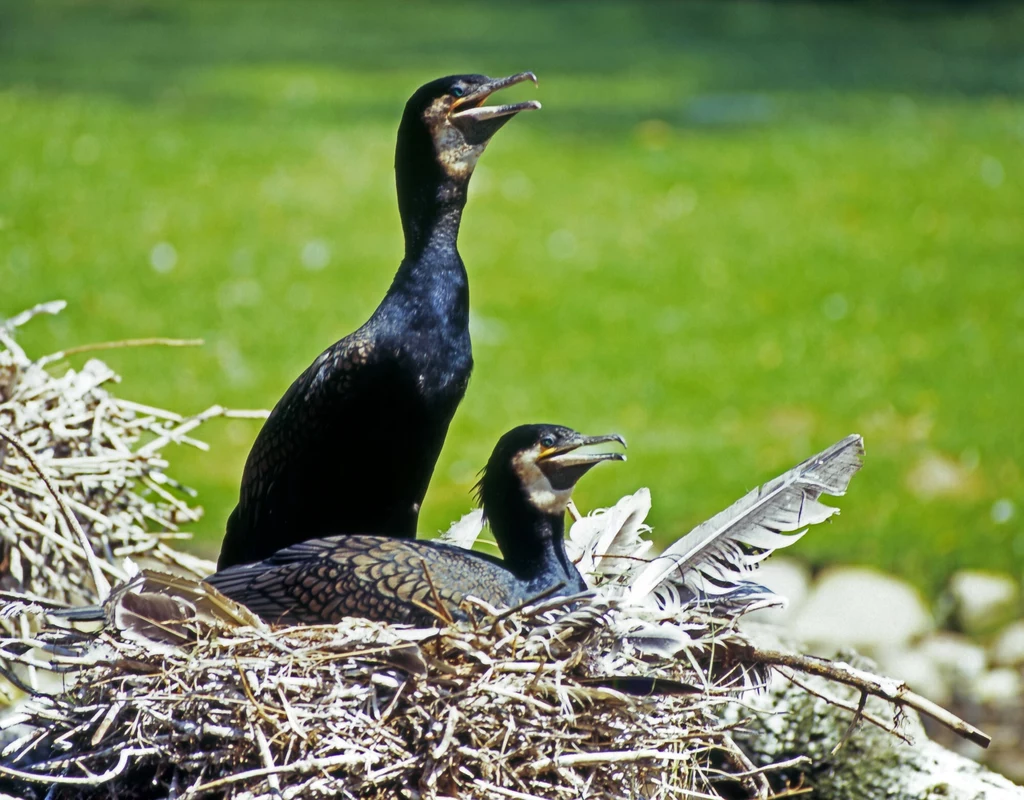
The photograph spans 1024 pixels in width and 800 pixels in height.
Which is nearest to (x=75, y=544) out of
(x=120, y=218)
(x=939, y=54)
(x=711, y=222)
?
(x=120, y=218)

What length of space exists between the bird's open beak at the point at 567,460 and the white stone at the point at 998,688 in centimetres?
317

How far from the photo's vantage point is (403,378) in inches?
137

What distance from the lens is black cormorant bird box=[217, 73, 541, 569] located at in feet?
11.4

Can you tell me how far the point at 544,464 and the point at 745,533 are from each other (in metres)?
0.48

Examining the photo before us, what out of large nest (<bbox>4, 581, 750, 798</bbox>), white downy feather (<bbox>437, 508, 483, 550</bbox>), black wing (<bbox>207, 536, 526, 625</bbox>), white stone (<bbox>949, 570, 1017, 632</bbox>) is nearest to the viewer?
large nest (<bbox>4, 581, 750, 798</bbox>)

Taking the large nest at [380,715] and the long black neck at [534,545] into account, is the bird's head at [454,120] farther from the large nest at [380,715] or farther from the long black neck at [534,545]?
the large nest at [380,715]

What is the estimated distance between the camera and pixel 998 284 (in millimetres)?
9531

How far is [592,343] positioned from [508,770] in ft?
20.4

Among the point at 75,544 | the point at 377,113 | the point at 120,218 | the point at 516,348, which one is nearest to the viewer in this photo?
the point at 75,544

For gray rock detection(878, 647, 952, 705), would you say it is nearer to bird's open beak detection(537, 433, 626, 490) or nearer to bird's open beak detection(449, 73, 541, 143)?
bird's open beak detection(537, 433, 626, 490)

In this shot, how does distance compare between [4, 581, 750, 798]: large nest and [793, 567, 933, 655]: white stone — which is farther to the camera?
[793, 567, 933, 655]: white stone

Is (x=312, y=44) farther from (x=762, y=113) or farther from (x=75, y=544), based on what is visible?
(x=75, y=544)

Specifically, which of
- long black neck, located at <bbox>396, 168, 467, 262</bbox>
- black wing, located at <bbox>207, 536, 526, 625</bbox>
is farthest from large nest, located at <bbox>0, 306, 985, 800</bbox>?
long black neck, located at <bbox>396, 168, 467, 262</bbox>

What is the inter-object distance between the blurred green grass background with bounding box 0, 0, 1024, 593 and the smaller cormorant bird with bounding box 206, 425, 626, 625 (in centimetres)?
335
